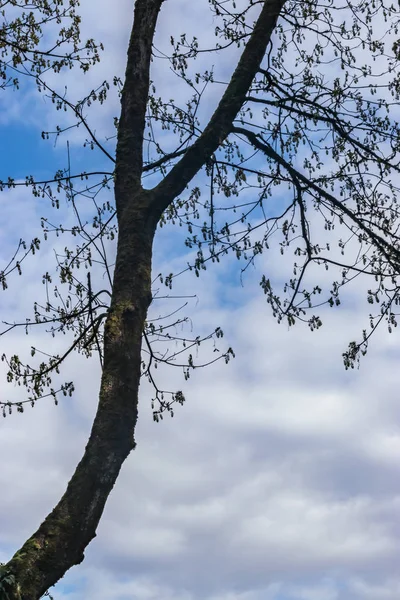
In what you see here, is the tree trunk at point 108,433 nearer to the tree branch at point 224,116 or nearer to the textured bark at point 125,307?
the textured bark at point 125,307

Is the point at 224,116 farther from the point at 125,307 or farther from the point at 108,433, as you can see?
the point at 108,433

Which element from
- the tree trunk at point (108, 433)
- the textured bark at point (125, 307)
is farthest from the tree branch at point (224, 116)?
the tree trunk at point (108, 433)

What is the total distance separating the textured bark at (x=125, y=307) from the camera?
274 inches

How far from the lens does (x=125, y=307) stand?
327 inches

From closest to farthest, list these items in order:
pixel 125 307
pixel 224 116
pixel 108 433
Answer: pixel 108 433 → pixel 125 307 → pixel 224 116

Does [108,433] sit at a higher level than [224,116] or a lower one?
lower

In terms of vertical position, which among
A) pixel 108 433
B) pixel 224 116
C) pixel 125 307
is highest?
pixel 224 116

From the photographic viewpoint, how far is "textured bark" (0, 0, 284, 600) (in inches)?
274

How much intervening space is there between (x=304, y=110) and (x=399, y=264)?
2.50 m

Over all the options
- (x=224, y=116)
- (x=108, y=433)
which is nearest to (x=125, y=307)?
(x=108, y=433)

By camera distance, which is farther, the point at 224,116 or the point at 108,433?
the point at 224,116

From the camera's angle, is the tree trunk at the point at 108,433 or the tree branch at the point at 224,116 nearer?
the tree trunk at the point at 108,433

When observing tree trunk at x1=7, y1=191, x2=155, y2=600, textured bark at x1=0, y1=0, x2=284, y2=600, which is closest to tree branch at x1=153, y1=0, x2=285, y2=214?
textured bark at x1=0, y1=0, x2=284, y2=600

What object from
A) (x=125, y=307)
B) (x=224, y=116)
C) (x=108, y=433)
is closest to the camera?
(x=108, y=433)
